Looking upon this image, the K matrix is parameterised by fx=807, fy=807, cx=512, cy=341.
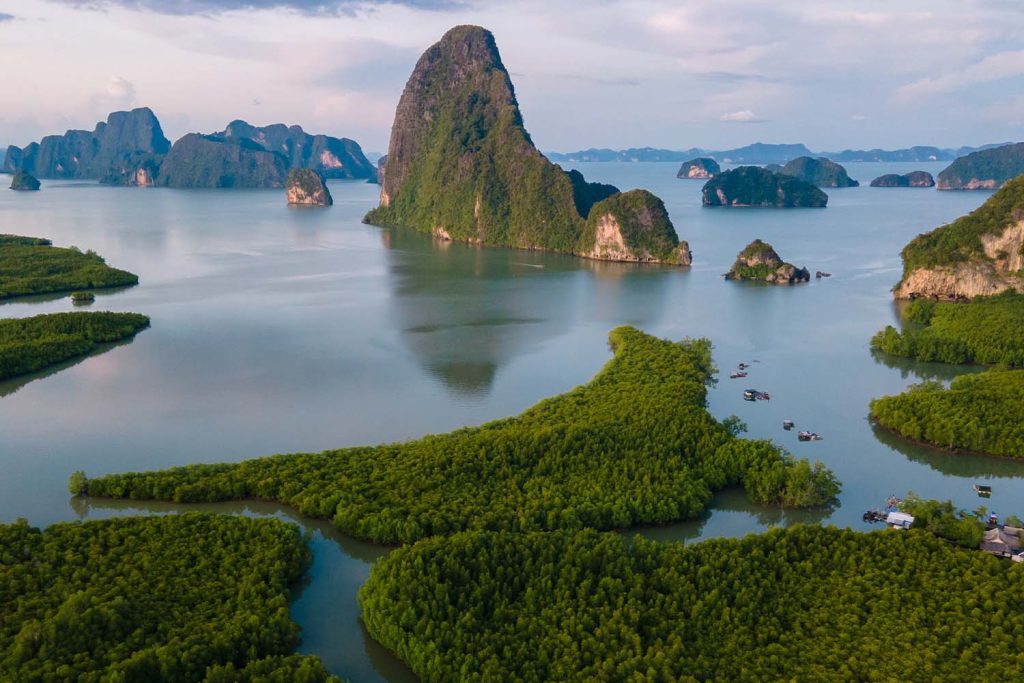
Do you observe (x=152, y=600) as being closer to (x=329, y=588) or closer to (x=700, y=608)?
(x=329, y=588)

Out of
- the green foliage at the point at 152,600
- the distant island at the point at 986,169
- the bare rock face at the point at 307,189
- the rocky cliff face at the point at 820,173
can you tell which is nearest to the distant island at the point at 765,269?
the green foliage at the point at 152,600

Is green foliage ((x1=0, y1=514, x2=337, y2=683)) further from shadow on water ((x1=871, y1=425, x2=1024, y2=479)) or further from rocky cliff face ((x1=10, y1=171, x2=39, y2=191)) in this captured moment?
rocky cliff face ((x1=10, y1=171, x2=39, y2=191))

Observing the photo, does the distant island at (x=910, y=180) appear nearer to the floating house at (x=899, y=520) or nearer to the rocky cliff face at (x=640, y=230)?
the rocky cliff face at (x=640, y=230)

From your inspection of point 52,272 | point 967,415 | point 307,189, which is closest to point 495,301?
point 967,415

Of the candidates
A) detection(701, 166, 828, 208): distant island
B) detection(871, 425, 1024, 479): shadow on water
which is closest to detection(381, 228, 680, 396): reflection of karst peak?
detection(871, 425, 1024, 479): shadow on water

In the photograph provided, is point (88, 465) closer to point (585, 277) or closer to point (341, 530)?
point (341, 530)

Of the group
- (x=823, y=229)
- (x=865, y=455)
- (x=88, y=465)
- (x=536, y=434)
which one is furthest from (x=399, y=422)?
(x=823, y=229)
